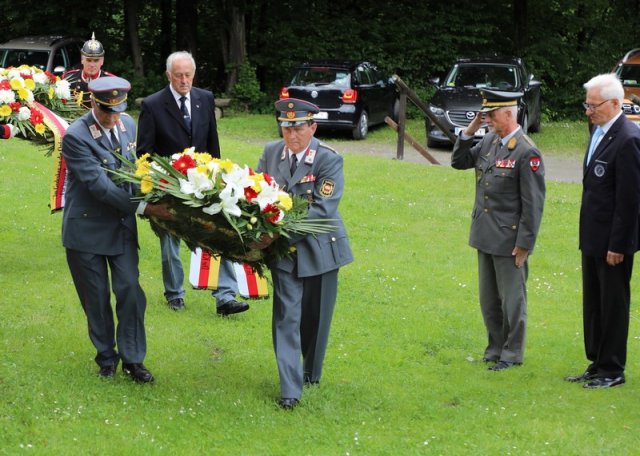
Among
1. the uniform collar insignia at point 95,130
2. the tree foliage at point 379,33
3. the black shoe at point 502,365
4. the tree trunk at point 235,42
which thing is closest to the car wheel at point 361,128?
the tree foliage at point 379,33

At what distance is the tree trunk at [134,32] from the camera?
27.5 meters

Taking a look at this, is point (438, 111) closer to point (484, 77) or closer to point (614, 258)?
point (484, 77)

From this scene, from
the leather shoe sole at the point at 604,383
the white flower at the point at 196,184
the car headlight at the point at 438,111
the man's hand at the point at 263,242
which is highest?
the white flower at the point at 196,184

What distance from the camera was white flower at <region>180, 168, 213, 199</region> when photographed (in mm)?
6113

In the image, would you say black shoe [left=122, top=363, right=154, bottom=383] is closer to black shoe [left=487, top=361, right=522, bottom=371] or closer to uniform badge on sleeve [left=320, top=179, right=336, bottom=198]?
uniform badge on sleeve [left=320, top=179, right=336, bottom=198]

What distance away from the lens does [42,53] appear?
77.9ft

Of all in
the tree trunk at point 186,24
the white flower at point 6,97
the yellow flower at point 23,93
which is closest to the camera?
the white flower at point 6,97

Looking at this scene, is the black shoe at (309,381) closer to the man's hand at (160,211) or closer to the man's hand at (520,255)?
the man's hand at (160,211)

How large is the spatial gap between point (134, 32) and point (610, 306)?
2245cm

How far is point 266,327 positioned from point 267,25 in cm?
2128

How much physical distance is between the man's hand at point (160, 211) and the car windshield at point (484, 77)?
1625 cm

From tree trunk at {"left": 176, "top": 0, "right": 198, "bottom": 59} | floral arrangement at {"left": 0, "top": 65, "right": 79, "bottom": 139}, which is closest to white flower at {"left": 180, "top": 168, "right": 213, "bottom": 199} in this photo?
floral arrangement at {"left": 0, "top": 65, "right": 79, "bottom": 139}

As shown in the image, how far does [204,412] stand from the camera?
643cm

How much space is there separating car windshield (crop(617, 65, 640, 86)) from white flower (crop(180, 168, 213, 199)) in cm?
1690
